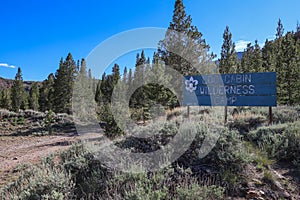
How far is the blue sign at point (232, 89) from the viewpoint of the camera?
712 cm

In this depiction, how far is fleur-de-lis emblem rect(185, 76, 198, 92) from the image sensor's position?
27.5 feet

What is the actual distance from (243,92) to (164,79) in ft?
38.0

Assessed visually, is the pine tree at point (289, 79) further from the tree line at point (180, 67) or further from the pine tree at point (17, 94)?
the pine tree at point (17, 94)

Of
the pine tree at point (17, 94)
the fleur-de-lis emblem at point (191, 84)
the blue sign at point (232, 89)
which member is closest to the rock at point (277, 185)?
the blue sign at point (232, 89)

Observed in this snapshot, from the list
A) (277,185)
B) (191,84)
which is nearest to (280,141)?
(277,185)

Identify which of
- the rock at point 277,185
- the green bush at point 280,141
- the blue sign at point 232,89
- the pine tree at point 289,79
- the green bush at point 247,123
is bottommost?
the rock at point 277,185

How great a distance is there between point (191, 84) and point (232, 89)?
1568mm

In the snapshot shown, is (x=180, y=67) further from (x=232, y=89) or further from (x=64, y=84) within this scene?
(x=64, y=84)

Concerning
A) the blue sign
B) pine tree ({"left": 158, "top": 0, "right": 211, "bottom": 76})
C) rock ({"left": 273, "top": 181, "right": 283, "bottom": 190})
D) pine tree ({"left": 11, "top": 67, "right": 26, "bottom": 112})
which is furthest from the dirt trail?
pine tree ({"left": 11, "top": 67, "right": 26, "bottom": 112})

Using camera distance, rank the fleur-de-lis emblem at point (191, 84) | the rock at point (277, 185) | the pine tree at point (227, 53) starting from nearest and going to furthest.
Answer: the rock at point (277, 185)
the fleur-de-lis emblem at point (191, 84)
the pine tree at point (227, 53)

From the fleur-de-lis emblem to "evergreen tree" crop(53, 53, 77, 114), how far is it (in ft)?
76.1

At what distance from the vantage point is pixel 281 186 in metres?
3.93

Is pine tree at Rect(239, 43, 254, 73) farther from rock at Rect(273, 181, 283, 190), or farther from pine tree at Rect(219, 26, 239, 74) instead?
rock at Rect(273, 181, 283, 190)

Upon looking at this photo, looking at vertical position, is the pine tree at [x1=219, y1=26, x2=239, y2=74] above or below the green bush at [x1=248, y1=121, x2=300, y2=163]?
above
